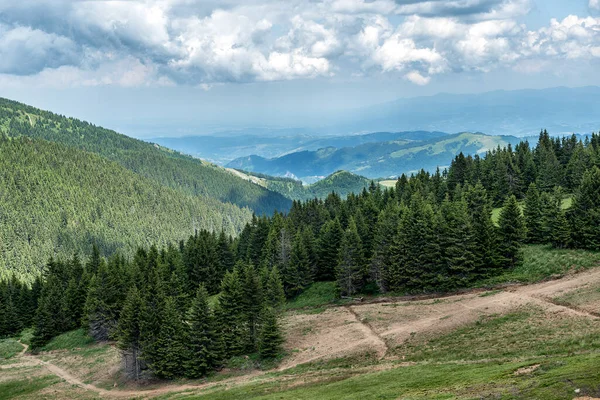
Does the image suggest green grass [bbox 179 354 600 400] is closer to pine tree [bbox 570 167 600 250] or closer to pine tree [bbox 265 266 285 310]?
pine tree [bbox 265 266 285 310]

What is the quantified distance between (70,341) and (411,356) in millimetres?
68603

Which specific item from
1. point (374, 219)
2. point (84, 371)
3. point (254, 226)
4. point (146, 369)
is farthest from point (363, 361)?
point (254, 226)

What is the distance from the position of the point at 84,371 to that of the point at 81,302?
34.8 m

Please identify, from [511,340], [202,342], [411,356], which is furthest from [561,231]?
[202,342]

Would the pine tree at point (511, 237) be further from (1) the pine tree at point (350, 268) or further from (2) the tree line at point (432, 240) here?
(1) the pine tree at point (350, 268)

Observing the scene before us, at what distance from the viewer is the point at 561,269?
68.4 meters

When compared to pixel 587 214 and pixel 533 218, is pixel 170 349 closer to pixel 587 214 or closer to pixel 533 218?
pixel 533 218

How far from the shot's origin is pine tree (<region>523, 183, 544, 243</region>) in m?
83.4

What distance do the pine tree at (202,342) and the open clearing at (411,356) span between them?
7.06ft

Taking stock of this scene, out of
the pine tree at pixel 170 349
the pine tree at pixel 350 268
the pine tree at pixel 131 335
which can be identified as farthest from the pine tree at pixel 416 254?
the pine tree at pixel 131 335

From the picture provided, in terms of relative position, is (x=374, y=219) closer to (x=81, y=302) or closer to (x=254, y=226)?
(x=254, y=226)

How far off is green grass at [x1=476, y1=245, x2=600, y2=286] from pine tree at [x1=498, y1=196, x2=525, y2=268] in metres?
1.80

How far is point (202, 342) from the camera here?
196 feet

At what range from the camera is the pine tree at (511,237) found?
7662cm
